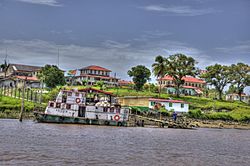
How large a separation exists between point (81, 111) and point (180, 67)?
189ft

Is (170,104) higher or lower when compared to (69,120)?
higher

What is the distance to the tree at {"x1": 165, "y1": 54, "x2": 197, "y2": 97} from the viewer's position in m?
117

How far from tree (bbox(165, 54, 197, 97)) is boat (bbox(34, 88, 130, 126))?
49837 mm

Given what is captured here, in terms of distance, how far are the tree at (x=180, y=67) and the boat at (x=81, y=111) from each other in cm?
4984

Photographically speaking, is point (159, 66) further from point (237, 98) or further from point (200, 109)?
point (237, 98)

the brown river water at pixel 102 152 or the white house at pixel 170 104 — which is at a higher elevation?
the white house at pixel 170 104

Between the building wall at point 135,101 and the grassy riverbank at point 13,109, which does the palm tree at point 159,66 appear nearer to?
the building wall at point 135,101

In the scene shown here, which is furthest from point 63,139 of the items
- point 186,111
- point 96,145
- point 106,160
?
point 186,111

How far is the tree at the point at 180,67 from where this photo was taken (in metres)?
117

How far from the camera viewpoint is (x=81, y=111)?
6712cm

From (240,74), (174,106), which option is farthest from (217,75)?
(174,106)

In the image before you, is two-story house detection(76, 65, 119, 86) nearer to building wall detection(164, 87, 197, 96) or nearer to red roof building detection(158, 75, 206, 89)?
building wall detection(164, 87, 197, 96)

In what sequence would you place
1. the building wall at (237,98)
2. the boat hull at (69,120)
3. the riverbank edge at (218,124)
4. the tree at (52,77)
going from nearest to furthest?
the boat hull at (69,120) < the riverbank edge at (218,124) < the tree at (52,77) < the building wall at (237,98)

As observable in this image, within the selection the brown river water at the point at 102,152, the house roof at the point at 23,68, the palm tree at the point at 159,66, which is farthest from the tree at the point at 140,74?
the brown river water at the point at 102,152
